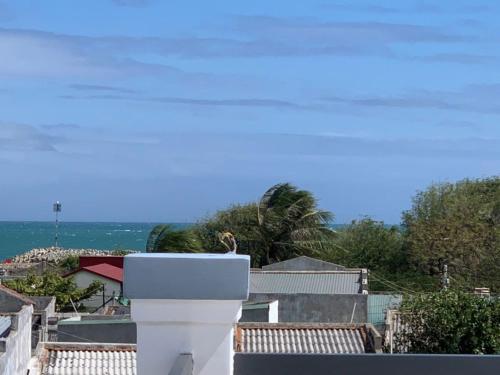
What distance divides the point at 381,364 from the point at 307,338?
1486 centimetres

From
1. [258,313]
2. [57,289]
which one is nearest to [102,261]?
[57,289]

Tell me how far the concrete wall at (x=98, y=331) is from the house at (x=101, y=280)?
45.6 ft

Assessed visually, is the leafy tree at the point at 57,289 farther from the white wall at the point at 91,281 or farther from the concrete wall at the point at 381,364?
the concrete wall at the point at 381,364

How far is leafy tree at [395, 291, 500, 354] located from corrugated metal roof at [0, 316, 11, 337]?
9.50 meters

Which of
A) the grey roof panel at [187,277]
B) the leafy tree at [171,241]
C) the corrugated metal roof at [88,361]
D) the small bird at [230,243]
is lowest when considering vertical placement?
the corrugated metal roof at [88,361]

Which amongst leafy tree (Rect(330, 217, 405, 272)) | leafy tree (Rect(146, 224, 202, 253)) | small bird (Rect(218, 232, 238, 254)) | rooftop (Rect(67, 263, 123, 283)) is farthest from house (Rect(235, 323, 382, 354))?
leafy tree (Rect(330, 217, 405, 272))

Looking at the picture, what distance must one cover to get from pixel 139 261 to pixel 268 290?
25.9m

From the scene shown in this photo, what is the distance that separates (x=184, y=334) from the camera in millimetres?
3795

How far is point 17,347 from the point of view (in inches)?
628

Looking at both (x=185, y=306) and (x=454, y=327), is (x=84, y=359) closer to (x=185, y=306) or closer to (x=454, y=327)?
(x=454, y=327)

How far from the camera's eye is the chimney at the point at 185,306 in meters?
3.70

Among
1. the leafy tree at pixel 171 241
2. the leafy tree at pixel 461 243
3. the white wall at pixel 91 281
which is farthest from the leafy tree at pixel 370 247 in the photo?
the white wall at pixel 91 281

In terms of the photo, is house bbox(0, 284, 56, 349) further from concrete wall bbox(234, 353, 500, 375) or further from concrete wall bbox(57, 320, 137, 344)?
concrete wall bbox(234, 353, 500, 375)

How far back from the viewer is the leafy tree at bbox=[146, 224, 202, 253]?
140 ft
